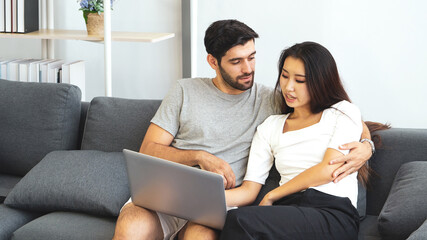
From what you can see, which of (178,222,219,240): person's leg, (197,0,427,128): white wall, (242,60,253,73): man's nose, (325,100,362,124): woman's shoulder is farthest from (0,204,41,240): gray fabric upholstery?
(197,0,427,128): white wall

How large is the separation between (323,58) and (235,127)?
0.43m

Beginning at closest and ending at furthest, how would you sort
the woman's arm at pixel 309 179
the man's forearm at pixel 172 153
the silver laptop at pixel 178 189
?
the silver laptop at pixel 178 189
the woman's arm at pixel 309 179
the man's forearm at pixel 172 153

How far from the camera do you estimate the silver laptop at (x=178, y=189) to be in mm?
1941

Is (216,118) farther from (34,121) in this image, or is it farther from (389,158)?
(34,121)

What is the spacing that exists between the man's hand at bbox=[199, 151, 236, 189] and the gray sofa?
0.58 feet

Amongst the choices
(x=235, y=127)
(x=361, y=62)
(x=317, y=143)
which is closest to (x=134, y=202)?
(x=235, y=127)

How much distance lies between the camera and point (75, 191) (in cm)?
244

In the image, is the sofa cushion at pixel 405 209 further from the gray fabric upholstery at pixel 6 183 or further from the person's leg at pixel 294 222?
the gray fabric upholstery at pixel 6 183

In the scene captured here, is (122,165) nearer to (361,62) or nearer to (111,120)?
(111,120)

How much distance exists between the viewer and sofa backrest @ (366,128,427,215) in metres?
2.41

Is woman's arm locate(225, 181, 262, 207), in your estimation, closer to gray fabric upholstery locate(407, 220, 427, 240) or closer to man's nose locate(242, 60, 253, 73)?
man's nose locate(242, 60, 253, 73)

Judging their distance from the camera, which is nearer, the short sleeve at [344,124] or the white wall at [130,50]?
the short sleeve at [344,124]

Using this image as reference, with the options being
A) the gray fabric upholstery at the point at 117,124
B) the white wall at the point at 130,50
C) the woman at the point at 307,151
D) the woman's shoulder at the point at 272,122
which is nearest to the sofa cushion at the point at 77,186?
the gray fabric upholstery at the point at 117,124

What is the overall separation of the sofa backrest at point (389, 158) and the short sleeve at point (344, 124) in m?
0.24
